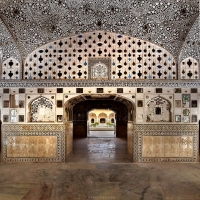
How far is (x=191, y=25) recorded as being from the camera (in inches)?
277

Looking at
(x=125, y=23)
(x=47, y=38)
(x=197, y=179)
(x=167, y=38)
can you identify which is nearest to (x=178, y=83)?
(x=167, y=38)

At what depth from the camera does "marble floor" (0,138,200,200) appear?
4.71 m

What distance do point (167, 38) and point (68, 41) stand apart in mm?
3687

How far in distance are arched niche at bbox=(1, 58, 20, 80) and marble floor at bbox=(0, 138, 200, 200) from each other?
3226 mm

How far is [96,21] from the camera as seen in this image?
7395mm

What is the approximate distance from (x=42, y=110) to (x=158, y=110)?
4.40 metres

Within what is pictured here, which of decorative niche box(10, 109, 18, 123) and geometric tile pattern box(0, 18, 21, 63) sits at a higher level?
geometric tile pattern box(0, 18, 21, 63)

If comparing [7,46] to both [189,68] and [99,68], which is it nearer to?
[99,68]

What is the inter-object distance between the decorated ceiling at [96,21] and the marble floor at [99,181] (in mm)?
4117

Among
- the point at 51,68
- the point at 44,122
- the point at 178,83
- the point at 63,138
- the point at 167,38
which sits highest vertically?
the point at 167,38

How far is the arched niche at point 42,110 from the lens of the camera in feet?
26.1

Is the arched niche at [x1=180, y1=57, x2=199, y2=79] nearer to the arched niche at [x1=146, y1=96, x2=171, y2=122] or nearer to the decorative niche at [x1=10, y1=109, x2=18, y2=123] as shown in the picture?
the arched niche at [x1=146, y1=96, x2=171, y2=122]

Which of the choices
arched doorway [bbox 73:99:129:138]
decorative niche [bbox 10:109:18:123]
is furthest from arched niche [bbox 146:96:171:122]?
arched doorway [bbox 73:99:129:138]

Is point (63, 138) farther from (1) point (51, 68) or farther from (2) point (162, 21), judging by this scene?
(2) point (162, 21)
